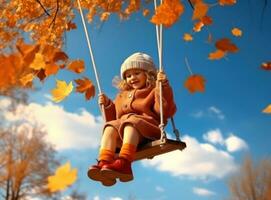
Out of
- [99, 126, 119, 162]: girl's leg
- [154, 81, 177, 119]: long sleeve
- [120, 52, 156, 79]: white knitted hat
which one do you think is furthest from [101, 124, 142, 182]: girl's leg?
[120, 52, 156, 79]: white knitted hat

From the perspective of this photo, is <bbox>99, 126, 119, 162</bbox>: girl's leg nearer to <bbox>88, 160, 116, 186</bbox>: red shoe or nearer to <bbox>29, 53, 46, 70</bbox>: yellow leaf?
<bbox>88, 160, 116, 186</bbox>: red shoe

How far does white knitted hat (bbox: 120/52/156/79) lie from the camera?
4086 millimetres

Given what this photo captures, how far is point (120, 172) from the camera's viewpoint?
3.38 m

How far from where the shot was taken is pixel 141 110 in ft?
12.8

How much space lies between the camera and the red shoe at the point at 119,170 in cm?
334

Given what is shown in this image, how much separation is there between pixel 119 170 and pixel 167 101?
74cm

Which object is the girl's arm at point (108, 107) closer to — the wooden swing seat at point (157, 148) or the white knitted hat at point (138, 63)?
the white knitted hat at point (138, 63)

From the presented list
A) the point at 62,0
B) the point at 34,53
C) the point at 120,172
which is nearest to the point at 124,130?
the point at 120,172

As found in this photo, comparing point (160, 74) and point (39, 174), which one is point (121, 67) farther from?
point (39, 174)

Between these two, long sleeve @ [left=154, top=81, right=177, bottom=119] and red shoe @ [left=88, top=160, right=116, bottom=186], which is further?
long sleeve @ [left=154, top=81, right=177, bottom=119]

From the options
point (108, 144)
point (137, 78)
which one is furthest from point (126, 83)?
point (108, 144)

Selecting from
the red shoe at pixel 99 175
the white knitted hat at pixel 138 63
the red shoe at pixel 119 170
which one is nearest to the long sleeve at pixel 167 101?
the white knitted hat at pixel 138 63

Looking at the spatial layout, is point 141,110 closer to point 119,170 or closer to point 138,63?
point 138,63

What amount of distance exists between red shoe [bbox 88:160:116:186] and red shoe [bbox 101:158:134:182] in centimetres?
4
